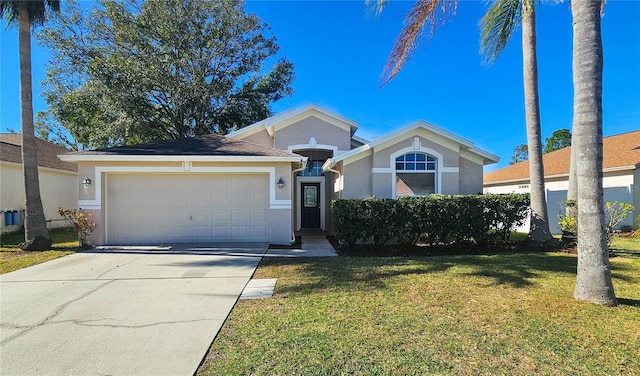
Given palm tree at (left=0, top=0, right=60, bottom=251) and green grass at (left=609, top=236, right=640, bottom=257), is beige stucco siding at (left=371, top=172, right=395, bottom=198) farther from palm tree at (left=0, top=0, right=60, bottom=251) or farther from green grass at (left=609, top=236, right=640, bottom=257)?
palm tree at (left=0, top=0, right=60, bottom=251)

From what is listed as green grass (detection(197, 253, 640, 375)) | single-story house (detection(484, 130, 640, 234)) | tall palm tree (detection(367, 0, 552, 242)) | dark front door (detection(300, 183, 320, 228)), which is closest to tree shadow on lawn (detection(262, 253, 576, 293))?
green grass (detection(197, 253, 640, 375))

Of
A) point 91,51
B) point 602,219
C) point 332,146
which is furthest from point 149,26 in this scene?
point 602,219

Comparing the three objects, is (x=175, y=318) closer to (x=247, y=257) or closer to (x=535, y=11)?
(x=247, y=257)

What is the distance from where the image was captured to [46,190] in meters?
15.0

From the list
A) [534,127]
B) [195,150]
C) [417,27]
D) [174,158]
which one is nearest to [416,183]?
[534,127]

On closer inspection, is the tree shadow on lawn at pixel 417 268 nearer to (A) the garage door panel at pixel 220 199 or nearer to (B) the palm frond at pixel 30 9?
(A) the garage door panel at pixel 220 199

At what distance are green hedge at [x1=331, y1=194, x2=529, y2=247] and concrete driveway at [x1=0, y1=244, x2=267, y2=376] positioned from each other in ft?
9.89

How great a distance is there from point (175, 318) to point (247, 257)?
12.7 feet

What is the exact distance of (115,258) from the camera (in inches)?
322

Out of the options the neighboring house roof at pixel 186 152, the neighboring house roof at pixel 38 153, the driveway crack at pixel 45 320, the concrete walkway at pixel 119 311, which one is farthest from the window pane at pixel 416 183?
the neighboring house roof at pixel 38 153

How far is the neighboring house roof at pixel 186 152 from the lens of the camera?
9719 millimetres

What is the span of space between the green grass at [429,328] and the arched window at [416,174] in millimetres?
5217

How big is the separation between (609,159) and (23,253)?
2259cm

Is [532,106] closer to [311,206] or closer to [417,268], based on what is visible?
[417,268]
